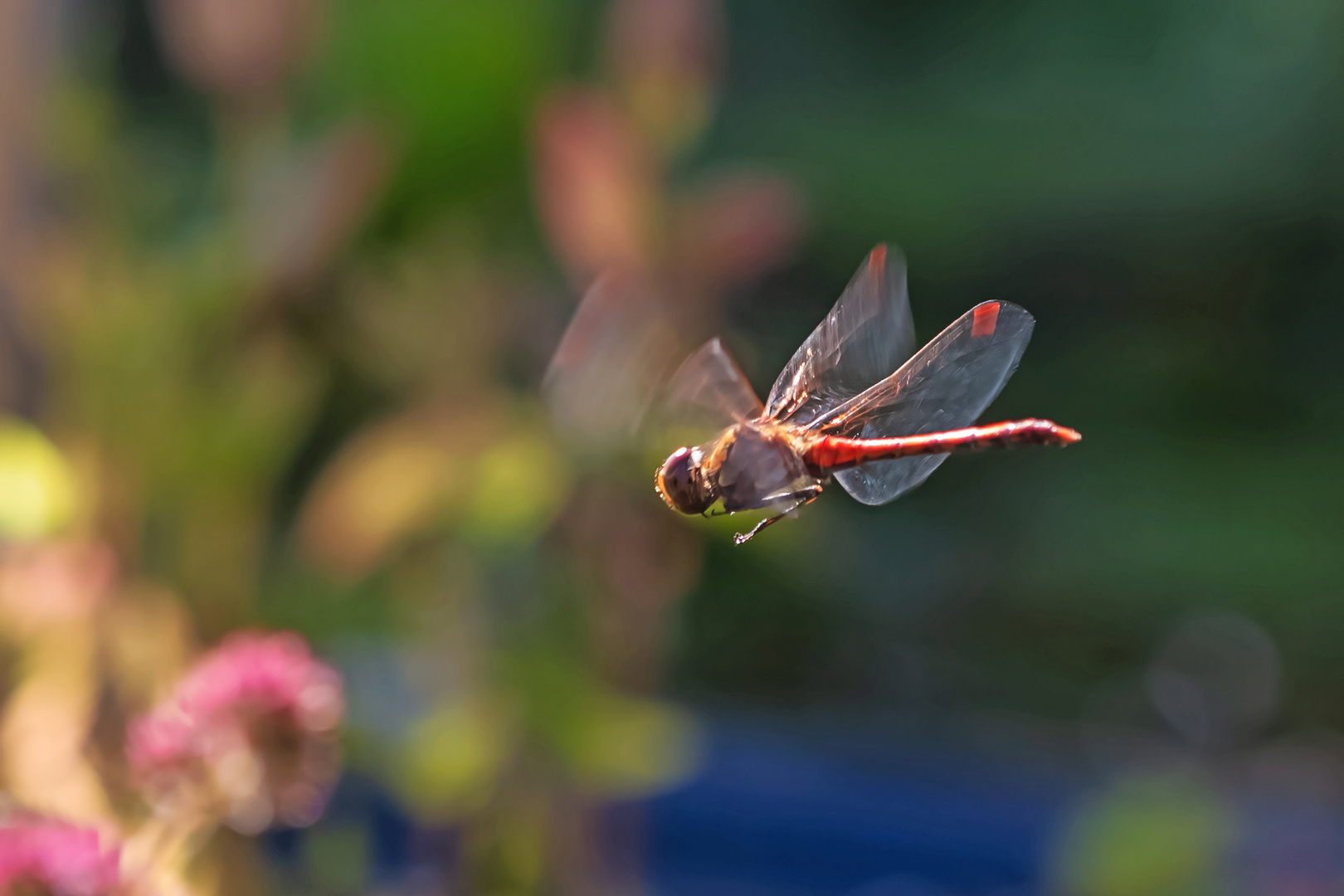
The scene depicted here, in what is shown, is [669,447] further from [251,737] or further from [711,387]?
[251,737]

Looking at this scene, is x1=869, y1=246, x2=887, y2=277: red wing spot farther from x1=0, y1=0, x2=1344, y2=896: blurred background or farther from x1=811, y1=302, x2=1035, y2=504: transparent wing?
x1=0, y1=0, x2=1344, y2=896: blurred background

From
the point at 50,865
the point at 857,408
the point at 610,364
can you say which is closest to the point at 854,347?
the point at 857,408

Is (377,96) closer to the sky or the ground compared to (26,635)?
closer to the sky

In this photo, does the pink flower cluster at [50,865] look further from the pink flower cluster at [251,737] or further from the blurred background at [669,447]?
the blurred background at [669,447]

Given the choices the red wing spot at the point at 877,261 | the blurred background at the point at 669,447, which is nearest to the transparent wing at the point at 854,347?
the red wing spot at the point at 877,261

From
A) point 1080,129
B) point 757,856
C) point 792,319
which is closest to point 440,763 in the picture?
point 757,856

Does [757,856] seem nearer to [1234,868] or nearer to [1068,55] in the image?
[1234,868]
